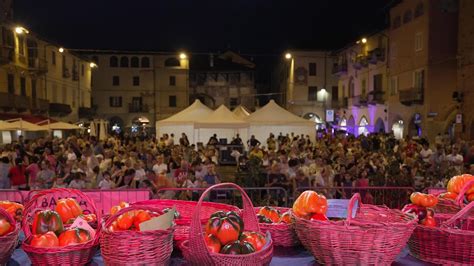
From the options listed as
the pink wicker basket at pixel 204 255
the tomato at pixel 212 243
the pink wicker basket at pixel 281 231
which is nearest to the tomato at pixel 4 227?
the pink wicker basket at pixel 204 255

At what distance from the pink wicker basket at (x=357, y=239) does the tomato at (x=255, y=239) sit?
13.4 inches

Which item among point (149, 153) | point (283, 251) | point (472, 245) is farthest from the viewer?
point (149, 153)

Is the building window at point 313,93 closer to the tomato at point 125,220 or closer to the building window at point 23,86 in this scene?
the building window at point 23,86

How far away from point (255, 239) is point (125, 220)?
2.85 feet

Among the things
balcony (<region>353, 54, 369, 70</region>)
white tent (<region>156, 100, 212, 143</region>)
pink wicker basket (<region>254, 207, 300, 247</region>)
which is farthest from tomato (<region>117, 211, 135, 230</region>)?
balcony (<region>353, 54, 369, 70</region>)

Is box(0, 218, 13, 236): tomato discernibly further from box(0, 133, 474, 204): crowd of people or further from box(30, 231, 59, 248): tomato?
box(0, 133, 474, 204): crowd of people

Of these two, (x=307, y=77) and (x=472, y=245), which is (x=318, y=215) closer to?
(x=472, y=245)

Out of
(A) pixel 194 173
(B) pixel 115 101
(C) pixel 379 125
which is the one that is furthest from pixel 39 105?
(A) pixel 194 173

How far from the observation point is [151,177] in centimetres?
1052

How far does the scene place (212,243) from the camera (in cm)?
288

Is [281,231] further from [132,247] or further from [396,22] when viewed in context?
[396,22]

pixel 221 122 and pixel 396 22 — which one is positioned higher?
pixel 396 22

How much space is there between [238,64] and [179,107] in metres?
9.94

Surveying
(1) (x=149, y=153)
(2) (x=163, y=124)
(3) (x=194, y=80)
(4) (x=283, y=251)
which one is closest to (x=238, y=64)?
(3) (x=194, y=80)
